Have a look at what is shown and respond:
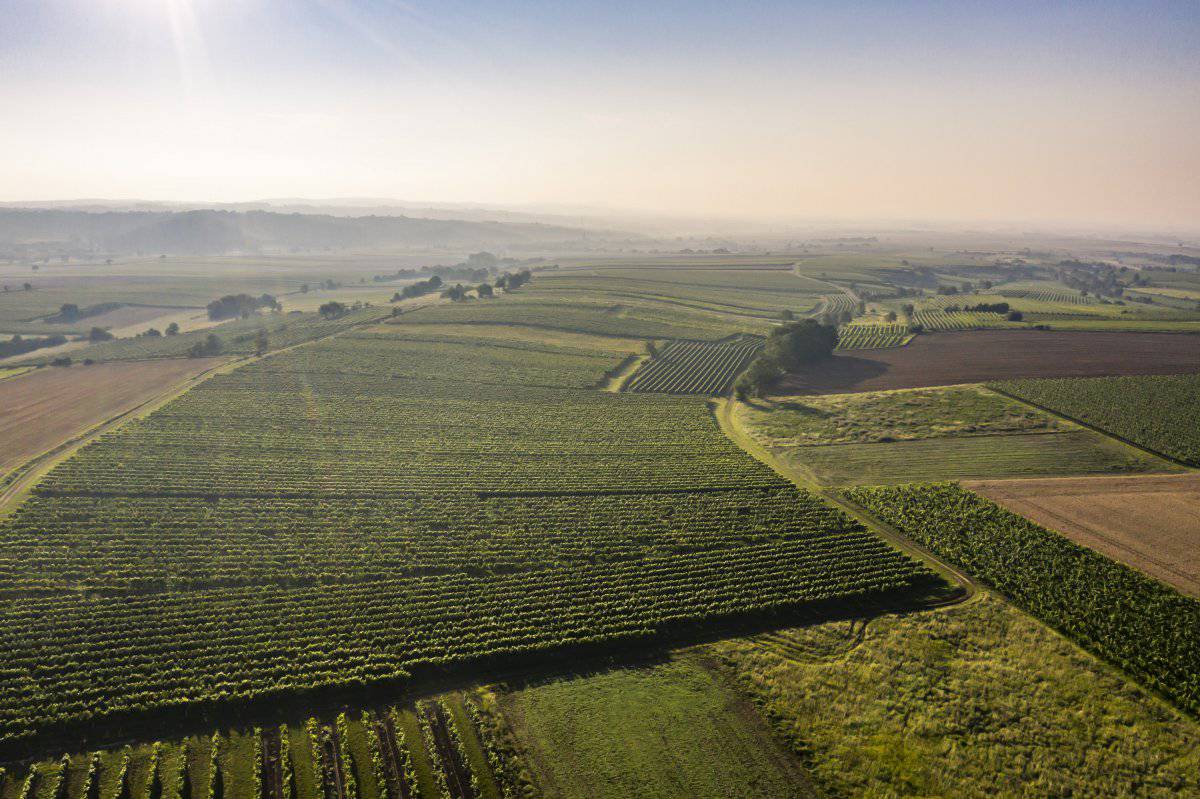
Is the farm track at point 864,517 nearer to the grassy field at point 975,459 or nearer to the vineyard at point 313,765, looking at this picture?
the grassy field at point 975,459

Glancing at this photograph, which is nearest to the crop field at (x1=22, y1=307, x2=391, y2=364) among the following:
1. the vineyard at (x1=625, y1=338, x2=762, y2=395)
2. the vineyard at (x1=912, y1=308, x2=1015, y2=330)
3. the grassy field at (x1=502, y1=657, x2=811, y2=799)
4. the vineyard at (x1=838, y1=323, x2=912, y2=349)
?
the vineyard at (x1=625, y1=338, x2=762, y2=395)

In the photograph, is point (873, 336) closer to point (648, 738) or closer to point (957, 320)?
point (957, 320)

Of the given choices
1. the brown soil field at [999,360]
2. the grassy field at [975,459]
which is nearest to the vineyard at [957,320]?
the brown soil field at [999,360]

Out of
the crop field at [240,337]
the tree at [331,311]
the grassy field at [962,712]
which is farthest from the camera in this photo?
the tree at [331,311]

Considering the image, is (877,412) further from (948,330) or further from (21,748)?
(21,748)

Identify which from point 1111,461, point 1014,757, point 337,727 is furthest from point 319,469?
point 1111,461

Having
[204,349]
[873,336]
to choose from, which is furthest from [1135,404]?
[204,349]
